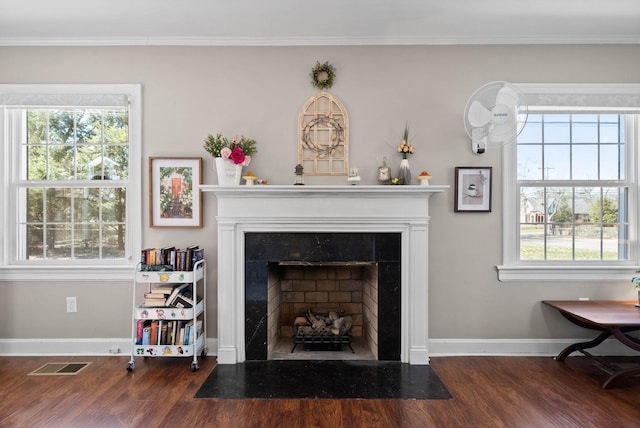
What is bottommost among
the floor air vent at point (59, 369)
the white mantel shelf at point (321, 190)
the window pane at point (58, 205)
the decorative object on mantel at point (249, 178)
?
the floor air vent at point (59, 369)

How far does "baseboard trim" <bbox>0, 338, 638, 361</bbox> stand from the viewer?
3189mm

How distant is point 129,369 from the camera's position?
289 centimetres

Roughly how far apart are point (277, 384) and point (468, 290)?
5.54ft

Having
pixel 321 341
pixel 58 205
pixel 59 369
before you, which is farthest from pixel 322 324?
pixel 58 205

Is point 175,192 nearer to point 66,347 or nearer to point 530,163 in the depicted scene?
point 66,347

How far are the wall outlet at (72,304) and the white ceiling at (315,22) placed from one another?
2.09 meters

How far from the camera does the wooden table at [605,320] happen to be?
2.60 meters

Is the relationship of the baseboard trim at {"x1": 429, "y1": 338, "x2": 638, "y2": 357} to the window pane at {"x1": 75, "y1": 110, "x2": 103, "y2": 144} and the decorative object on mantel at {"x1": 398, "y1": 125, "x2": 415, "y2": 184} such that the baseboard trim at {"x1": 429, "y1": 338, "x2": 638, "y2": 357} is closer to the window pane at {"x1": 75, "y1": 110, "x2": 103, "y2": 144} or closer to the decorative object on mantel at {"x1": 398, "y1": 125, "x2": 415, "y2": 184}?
the decorative object on mantel at {"x1": 398, "y1": 125, "x2": 415, "y2": 184}

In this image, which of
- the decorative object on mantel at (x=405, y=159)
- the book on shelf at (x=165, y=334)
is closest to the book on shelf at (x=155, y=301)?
the book on shelf at (x=165, y=334)

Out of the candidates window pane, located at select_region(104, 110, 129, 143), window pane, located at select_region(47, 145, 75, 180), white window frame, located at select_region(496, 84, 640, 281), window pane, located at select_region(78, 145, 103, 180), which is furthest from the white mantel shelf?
window pane, located at select_region(47, 145, 75, 180)

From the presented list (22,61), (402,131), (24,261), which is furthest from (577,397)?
(22,61)

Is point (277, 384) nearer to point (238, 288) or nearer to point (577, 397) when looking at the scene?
point (238, 288)

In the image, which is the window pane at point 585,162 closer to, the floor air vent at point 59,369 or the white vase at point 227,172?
the white vase at point 227,172

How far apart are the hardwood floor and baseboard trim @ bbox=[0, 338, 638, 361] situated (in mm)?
244
